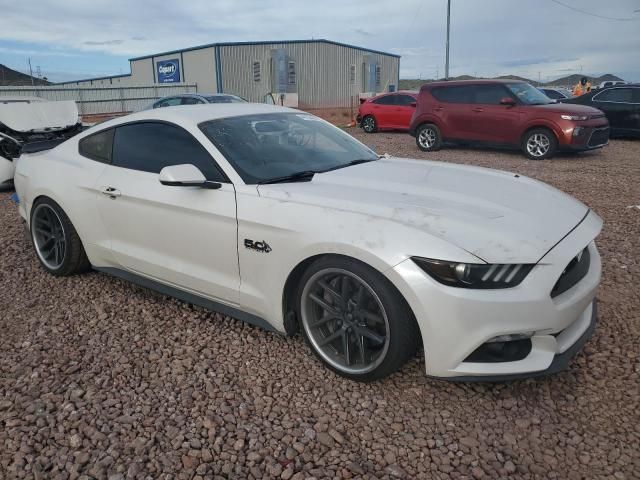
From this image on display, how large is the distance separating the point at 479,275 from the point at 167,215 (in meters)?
1.99

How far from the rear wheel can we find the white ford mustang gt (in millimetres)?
13284

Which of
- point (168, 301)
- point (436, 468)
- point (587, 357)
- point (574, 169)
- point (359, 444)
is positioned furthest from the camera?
point (574, 169)

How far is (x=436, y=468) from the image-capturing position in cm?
219

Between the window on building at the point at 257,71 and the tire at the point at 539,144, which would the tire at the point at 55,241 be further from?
the window on building at the point at 257,71

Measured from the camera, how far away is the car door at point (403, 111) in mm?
16203

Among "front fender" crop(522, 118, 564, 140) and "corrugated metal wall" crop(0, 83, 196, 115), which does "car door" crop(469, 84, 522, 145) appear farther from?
"corrugated metal wall" crop(0, 83, 196, 115)

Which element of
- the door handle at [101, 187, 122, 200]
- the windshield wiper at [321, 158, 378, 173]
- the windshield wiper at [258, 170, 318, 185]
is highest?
the windshield wiper at [321, 158, 378, 173]

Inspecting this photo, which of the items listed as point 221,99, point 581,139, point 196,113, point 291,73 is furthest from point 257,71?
point 196,113

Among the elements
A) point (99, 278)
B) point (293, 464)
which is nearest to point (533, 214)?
point (293, 464)

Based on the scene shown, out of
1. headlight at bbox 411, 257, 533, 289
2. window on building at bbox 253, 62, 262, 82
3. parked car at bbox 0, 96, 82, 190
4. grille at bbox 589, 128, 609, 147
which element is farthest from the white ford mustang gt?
window on building at bbox 253, 62, 262, 82

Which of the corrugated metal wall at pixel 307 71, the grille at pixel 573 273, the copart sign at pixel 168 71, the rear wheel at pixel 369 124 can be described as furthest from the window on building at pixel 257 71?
the grille at pixel 573 273

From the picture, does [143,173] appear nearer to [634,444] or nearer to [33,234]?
[33,234]

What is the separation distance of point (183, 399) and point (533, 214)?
6.89 ft

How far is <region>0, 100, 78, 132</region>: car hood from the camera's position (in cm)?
797
